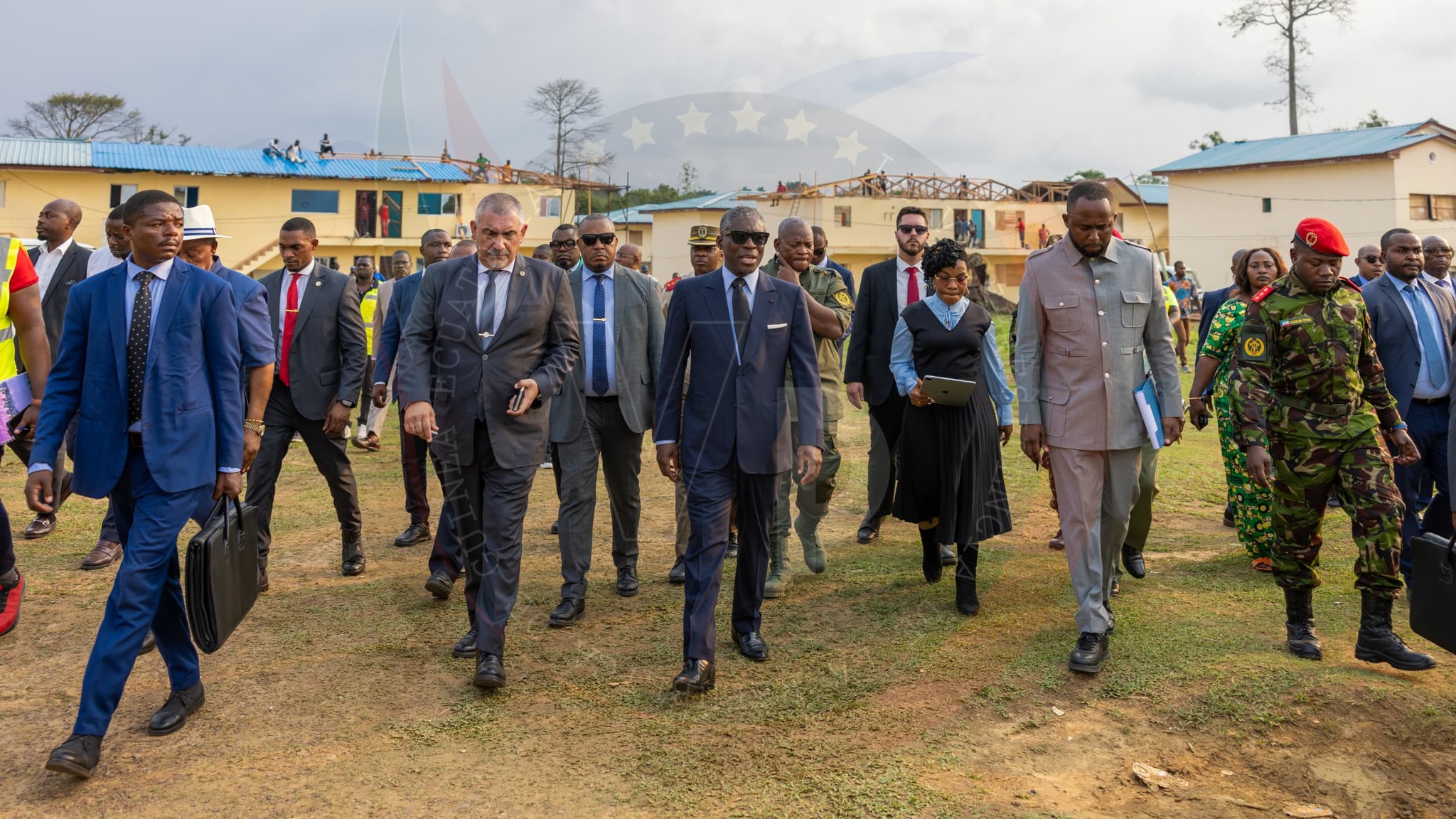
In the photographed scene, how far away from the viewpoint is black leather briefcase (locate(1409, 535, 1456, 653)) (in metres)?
4.05

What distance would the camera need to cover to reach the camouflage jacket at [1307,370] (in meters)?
4.76

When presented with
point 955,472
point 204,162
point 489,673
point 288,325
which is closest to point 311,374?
point 288,325

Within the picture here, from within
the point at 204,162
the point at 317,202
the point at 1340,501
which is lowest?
the point at 1340,501

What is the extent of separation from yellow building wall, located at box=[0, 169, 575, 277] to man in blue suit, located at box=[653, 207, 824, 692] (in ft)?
109

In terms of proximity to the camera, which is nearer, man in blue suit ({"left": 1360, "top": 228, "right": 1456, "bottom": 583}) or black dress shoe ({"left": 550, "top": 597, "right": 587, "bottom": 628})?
black dress shoe ({"left": 550, "top": 597, "right": 587, "bottom": 628})

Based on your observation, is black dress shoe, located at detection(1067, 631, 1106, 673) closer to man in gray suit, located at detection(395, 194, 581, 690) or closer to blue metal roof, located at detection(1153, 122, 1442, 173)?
man in gray suit, located at detection(395, 194, 581, 690)

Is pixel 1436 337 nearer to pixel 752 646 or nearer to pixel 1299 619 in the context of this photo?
pixel 1299 619

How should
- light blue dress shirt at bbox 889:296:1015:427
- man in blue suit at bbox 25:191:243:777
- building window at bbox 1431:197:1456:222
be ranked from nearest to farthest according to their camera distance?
man in blue suit at bbox 25:191:243:777
light blue dress shirt at bbox 889:296:1015:427
building window at bbox 1431:197:1456:222

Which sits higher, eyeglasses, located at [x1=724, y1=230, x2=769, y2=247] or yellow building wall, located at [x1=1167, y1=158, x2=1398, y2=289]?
yellow building wall, located at [x1=1167, y1=158, x2=1398, y2=289]

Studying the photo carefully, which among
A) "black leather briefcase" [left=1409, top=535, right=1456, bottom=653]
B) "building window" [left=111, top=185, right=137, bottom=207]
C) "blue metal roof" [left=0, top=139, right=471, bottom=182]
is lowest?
"black leather briefcase" [left=1409, top=535, right=1456, bottom=653]

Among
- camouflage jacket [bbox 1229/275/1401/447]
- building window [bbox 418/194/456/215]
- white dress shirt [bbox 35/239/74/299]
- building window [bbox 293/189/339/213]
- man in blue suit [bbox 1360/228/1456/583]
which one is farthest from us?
building window [bbox 418/194/456/215]

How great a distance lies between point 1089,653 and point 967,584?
103cm

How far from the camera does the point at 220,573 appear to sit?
4.13 meters

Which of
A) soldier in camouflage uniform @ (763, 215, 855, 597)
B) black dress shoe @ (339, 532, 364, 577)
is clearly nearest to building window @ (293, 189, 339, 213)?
black dress shoe @ (339, 532, 364, 577)
